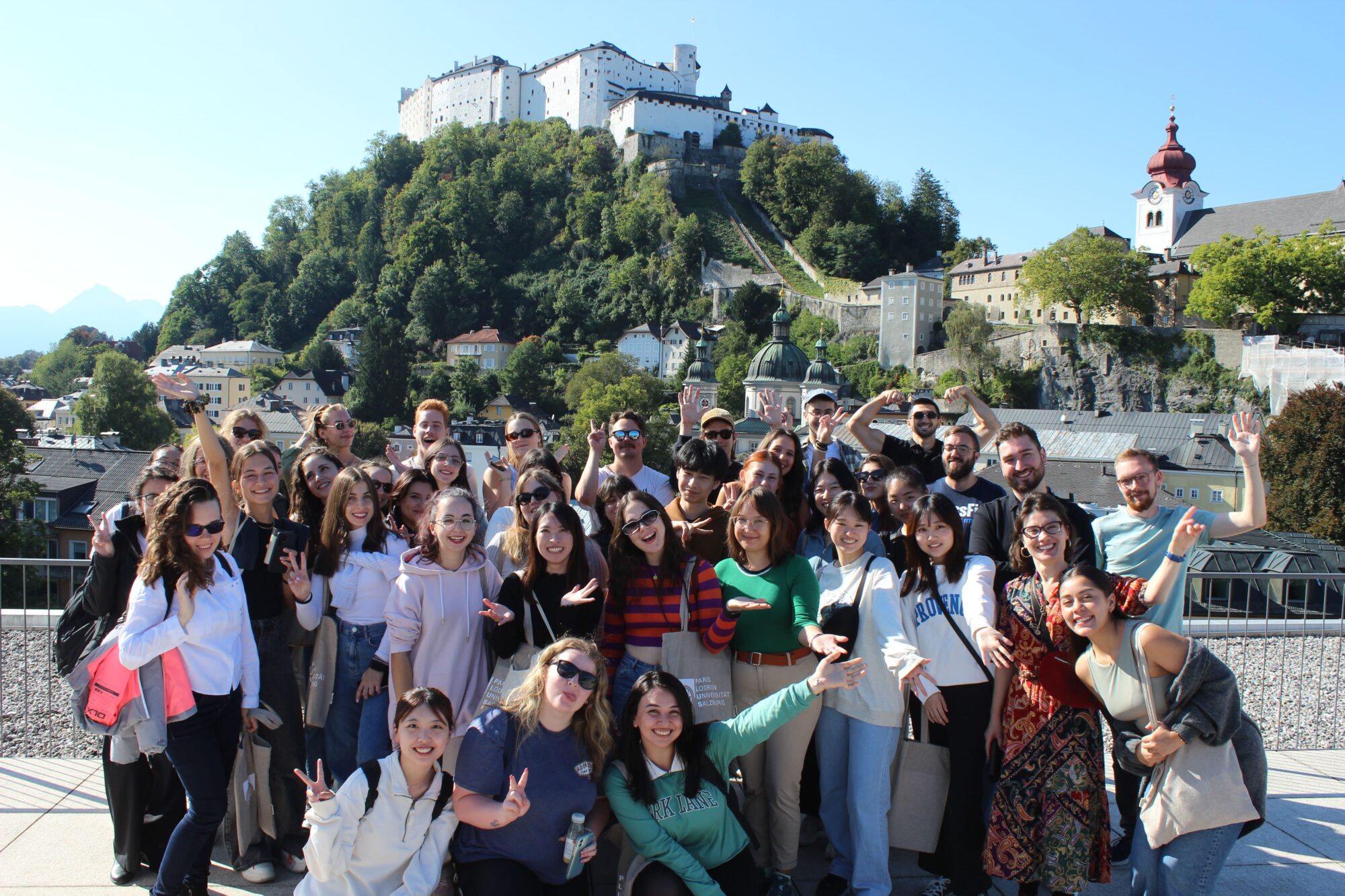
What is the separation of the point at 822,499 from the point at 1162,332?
5745 cm

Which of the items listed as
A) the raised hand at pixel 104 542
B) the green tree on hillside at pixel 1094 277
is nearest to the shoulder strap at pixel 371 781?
the raised hand at pixel 104 542

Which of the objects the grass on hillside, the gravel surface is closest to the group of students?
the gravel surface

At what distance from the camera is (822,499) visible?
4.68 m

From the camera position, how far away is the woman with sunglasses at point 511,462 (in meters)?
5.69

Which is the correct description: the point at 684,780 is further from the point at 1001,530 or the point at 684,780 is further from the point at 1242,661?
the point at 1242,661

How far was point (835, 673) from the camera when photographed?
3445 millimetres

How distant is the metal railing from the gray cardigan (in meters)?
3.39

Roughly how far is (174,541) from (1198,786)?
3.90m

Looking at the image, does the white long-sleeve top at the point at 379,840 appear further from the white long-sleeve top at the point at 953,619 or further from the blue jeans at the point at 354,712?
the white long-sleeve top at the point at 953,619

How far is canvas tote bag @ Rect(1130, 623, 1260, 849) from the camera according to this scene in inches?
131

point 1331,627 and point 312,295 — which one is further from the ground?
point 312,295

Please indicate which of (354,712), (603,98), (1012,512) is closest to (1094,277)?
(603,98)

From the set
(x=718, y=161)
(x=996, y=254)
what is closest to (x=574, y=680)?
(x=996, y=254)

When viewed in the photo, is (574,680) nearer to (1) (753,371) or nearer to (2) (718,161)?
(1) (753,371)
